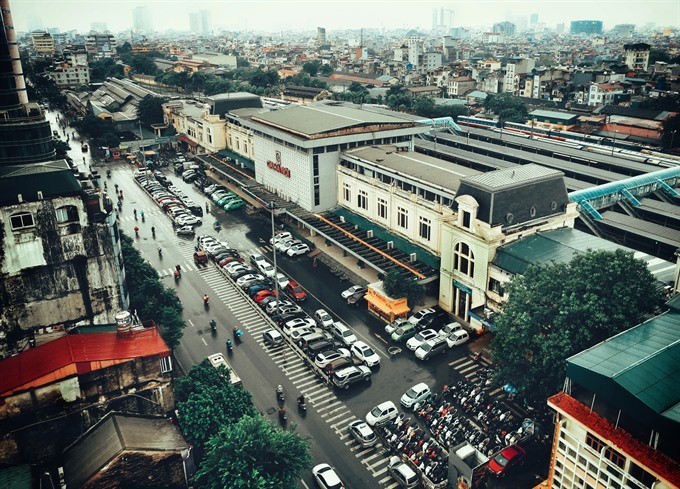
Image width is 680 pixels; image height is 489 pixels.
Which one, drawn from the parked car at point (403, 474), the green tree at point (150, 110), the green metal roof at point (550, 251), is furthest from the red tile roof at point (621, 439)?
the green tree at point (150, 110)

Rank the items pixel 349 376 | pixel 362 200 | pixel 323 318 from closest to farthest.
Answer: pixel 349 376, pixel 323 318, pixel 362 200

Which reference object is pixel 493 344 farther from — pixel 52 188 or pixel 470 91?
pixel 470 91

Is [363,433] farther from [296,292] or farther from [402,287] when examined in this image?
[296,292]

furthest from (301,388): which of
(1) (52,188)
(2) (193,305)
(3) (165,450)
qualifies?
(1) (52,188)

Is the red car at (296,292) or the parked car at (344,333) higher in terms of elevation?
the red car at (296,292)

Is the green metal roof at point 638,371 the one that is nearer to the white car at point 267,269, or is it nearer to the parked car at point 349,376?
the parked car at point 349,376

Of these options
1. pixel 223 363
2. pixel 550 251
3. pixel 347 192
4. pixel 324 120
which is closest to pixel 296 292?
pixel 223 363

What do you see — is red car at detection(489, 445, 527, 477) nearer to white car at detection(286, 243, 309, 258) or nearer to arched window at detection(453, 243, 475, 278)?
arched window at detection(453, 243, 475, 278)
